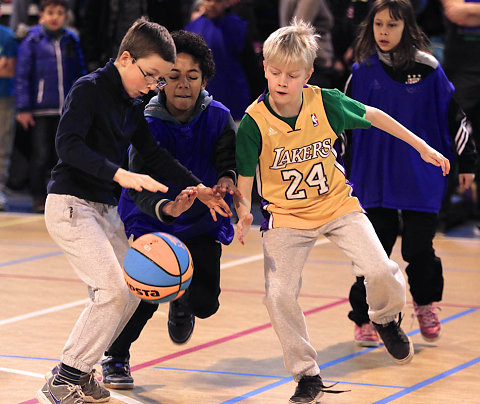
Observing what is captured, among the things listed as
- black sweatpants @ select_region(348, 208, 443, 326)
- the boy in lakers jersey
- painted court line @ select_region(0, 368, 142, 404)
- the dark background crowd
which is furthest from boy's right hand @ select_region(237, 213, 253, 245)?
the dark background crowd

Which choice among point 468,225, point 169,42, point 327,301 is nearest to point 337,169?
point 169,42

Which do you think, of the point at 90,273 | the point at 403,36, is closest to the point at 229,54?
the point at 403,36

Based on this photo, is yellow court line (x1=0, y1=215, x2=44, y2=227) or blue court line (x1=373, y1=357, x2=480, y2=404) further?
yellow court line (x1=0, y1=215, x2=44, y2=227)

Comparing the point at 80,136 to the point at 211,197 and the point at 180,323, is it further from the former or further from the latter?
the point at 180,323

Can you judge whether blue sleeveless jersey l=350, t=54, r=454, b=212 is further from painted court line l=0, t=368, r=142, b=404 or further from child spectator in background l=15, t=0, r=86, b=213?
child spectator in background l=15, t=0, r=86, b=213

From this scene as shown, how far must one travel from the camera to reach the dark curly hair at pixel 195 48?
471 centimetres

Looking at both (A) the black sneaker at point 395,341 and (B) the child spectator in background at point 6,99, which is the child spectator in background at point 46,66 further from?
(A) the black sneaker at point 395,341

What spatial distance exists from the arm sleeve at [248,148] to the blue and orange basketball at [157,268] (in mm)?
439

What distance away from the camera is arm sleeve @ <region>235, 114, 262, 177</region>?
4375 millimetres

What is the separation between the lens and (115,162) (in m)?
4.23

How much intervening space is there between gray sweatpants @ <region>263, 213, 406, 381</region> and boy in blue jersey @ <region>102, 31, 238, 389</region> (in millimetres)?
404

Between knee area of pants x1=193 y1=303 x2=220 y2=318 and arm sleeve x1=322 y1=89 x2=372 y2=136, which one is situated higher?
arm sleeve x1=322 y1=89 x2=372 y2=136

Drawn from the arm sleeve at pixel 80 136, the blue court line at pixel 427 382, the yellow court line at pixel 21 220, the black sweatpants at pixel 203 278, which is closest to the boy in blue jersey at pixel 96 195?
the arm sleeve at pixel 80 136

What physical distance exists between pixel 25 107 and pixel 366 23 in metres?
4.69
